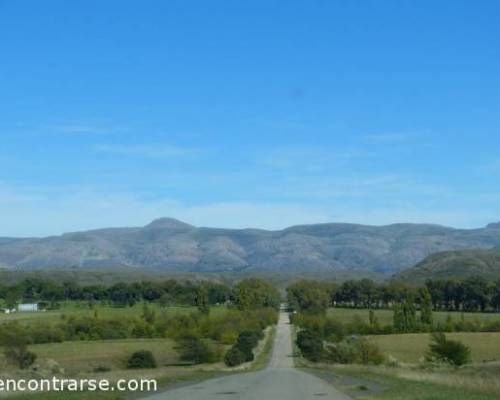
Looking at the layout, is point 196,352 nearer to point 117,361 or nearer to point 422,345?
point 117,361

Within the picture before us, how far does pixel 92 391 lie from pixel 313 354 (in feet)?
202

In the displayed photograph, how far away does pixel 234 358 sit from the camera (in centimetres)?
8588

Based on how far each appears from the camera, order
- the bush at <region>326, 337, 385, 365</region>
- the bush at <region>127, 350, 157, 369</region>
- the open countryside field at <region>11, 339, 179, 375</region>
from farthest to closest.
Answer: the bush at <region>326, 337, 385, 365</region> → the open countryside field at <region>11, 339, 179, 375</region> → the bush at <region>127, 350, 157, 369</region>

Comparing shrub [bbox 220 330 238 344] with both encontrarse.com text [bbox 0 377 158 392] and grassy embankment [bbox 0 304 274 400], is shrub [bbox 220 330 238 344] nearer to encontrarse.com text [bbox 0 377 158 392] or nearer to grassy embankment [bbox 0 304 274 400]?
grassy embankment [bbox 0 304 274 400]

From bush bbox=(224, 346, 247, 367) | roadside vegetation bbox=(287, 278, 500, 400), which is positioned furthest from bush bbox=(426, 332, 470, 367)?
bush bbox=(224, 346, 247, 367)

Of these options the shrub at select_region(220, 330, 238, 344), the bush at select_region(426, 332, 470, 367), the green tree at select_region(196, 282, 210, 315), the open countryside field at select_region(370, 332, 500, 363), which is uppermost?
the green tree at select_region(196, 282, 210, 315)

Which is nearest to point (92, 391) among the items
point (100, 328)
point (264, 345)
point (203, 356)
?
point (203, 356)

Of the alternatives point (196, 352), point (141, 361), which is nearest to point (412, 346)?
point (196, 352)

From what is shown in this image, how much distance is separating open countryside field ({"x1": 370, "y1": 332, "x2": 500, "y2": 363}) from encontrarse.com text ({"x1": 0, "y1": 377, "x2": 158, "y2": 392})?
177 ft

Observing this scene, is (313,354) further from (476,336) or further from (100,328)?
(100,328)

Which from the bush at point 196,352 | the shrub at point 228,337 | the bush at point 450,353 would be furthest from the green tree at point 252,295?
the bush at point 450,353

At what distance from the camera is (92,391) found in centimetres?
3453

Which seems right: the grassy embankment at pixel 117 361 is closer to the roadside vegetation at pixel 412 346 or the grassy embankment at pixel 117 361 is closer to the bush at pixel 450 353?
the roadside vegetation at pixel 412 346

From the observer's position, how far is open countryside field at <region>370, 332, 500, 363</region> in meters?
94.6
